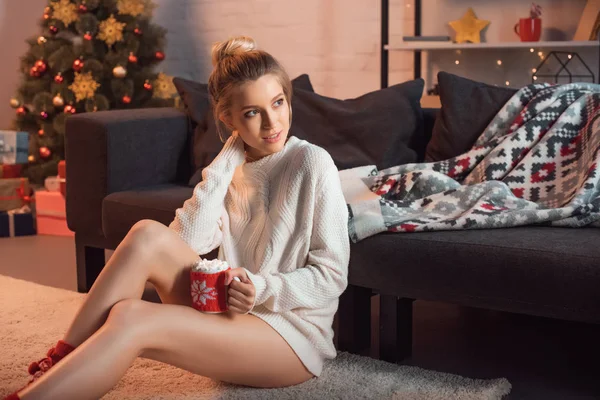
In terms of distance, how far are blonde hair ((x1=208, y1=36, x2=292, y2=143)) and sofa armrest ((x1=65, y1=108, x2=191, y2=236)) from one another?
106 centimetres

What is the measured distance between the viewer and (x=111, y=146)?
2885 millimetres

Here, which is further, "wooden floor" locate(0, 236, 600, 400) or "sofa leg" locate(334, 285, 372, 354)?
"sofa leg" locate(334, 285, 372, 354)

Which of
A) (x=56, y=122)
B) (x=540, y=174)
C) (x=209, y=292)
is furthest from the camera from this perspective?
(x=56, y=122)

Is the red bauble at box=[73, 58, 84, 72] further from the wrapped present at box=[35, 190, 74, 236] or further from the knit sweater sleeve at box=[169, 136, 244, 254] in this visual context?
the knit sweater sleeve at box=[169, 136, 244, 254]

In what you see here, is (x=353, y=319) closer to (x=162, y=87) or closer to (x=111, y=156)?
(x=111, y=156)

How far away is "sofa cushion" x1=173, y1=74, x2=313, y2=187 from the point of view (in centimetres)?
298

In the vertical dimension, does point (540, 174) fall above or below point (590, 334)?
above

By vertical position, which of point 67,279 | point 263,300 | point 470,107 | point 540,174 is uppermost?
point 470,107

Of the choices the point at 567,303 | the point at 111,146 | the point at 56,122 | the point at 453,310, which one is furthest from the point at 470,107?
the point at 56,122

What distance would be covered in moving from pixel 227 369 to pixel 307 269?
265 millimetres

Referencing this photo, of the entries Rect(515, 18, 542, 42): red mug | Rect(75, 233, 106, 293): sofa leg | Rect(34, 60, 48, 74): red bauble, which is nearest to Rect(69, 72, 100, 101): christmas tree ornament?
Rect(34, 60, 48, 74): red bauble

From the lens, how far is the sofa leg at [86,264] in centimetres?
304

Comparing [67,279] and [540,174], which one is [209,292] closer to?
[540,174]

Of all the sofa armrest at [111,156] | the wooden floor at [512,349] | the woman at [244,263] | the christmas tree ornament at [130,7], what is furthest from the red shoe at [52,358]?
the christmas tree ornament at [130,7]
